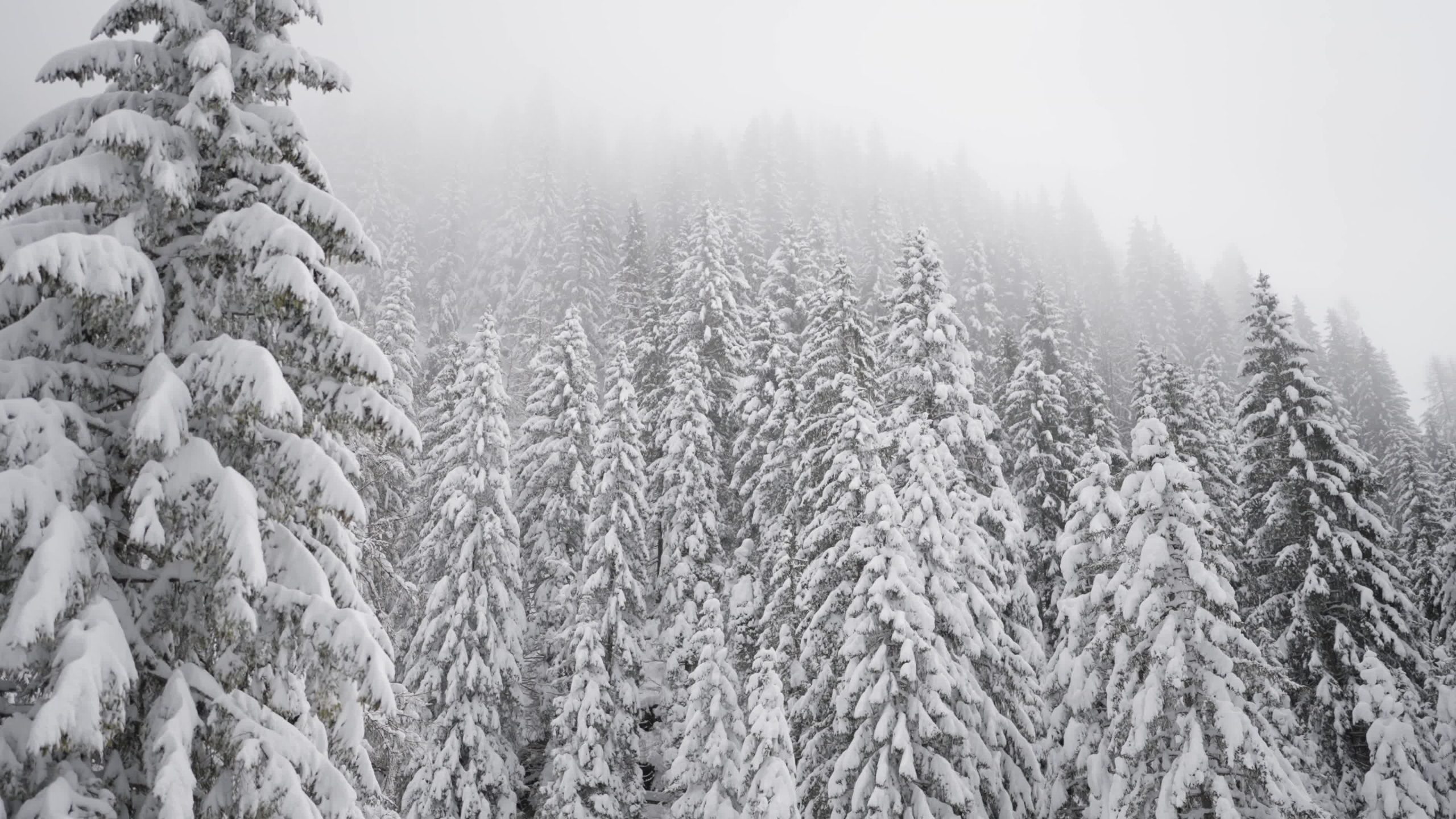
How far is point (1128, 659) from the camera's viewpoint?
15094 millimetres

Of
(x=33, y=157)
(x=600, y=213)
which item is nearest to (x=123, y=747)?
(x=33, y=157)

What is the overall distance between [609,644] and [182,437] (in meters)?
18.2

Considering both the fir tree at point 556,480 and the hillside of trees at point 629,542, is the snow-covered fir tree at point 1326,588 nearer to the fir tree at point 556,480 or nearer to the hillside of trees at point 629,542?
the hillside of trees at point 629,542

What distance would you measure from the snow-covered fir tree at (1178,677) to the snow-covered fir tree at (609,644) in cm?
1291

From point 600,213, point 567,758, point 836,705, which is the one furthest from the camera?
point 600,213

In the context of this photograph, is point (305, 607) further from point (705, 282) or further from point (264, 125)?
point (705, 282)

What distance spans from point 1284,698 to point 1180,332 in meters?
66.9

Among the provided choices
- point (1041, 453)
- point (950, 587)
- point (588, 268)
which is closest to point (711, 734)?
point (950, 587)

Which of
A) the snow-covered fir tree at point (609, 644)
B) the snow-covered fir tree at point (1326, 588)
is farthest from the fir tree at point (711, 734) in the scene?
the snow-covered fir tree at point (1326, 588)

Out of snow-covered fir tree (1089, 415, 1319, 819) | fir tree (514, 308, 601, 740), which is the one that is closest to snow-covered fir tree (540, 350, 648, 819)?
fir tree (514, 308, 601, 740)

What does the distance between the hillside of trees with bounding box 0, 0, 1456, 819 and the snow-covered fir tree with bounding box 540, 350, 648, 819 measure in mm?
146

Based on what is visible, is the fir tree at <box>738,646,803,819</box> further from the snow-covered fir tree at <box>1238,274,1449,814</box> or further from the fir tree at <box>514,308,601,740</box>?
the snow-covered fir tree at <box>1238,274,1449,814</box>

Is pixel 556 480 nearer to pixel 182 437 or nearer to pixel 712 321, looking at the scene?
pixel 712 321

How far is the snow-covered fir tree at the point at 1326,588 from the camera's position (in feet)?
55.7
